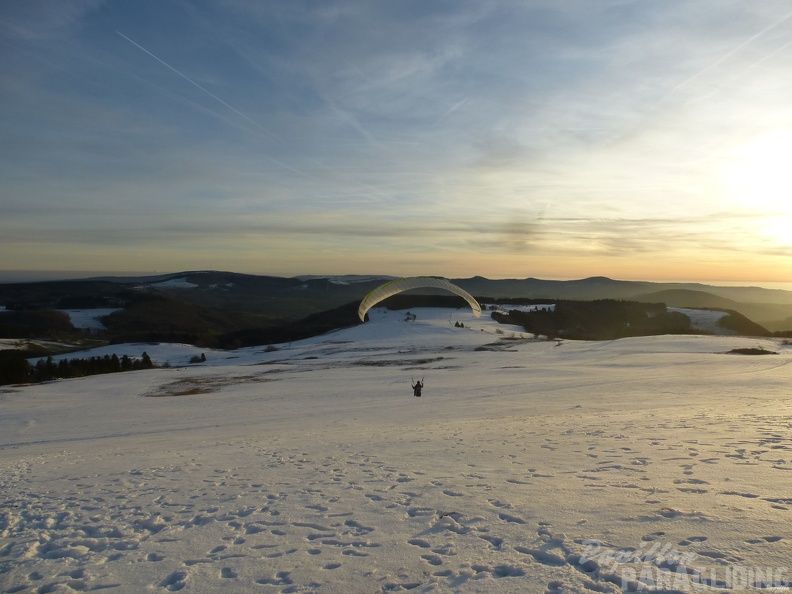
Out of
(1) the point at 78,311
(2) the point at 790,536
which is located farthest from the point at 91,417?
(1) the point at 78,311

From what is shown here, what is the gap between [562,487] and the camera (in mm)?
8953

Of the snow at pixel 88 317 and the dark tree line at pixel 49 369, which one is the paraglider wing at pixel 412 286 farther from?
the snow at pixel 88 317

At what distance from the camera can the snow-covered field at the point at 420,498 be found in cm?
609

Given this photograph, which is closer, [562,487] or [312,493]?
[562,487]

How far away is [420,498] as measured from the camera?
889 centimetres

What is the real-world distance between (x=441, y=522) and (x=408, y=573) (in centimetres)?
163

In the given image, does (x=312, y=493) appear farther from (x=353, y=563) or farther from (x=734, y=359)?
(x=734, y=359)

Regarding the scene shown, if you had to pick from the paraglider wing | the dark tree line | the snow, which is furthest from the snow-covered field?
the snow

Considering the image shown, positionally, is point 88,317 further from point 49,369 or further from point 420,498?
point 420,498

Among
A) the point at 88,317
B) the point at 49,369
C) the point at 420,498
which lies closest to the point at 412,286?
the point at 420,498

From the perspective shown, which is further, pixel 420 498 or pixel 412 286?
pixel 412 286

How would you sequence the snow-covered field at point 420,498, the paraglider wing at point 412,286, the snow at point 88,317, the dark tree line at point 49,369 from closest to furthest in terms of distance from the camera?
1. the snow-covered field at point 420,498
2. the paraglider wing at point 412,286
3. the dark tree line at point 49,369
4. the snow at point 88,317

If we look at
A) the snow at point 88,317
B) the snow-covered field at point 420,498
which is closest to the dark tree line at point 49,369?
the snow-covered field at point 420,498

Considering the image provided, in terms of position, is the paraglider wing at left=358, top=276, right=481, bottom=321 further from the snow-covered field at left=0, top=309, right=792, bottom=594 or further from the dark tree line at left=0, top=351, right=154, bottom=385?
the dark tree line at left=0, top=351, right=154, bottom=385
